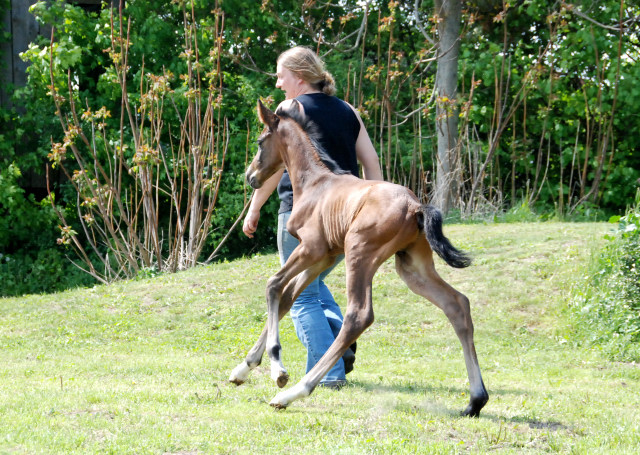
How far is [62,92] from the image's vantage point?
14.3 m

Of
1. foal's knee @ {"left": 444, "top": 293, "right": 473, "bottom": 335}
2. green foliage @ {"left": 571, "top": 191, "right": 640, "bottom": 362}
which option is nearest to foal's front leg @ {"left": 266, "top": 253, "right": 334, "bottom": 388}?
foal's knee @ {"left": 444, "top": 293, "right": 473, "bottom": 335}

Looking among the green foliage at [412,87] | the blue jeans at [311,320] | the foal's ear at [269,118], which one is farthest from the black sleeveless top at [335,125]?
the green foliage at [412,87]

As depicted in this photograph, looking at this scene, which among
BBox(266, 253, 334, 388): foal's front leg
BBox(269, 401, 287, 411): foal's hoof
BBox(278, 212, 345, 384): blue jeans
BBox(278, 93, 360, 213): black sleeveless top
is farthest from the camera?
BBox(278, 212, 345, 384): blue jeans

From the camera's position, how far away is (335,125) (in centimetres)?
522

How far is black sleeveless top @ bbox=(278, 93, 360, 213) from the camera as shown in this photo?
17.0 feet

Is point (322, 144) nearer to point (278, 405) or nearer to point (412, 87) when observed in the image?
point (278, 405)

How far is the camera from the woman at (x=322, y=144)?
5.22 metres

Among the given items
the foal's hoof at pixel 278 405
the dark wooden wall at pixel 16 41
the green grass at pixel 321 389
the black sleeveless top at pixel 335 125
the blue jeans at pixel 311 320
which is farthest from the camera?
the dark wooden wall at pixel 16 41

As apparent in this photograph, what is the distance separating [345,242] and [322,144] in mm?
862

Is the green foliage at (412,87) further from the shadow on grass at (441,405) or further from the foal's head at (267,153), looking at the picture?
the foal's head at (267,153)

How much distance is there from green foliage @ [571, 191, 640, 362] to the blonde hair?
3.81 meters

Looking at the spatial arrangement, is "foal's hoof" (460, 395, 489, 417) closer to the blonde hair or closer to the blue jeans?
the blue jeans

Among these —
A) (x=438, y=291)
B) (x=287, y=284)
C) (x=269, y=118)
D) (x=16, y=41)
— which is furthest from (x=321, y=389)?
(x=16, y=41)

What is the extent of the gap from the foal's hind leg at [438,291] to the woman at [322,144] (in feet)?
2.79
